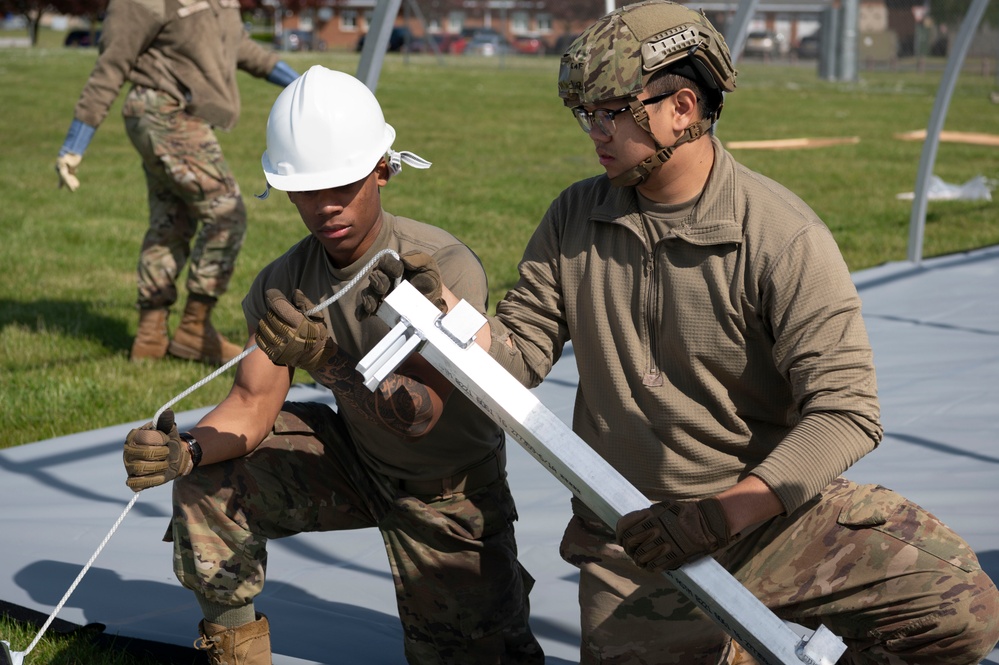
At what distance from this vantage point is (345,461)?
3.29m

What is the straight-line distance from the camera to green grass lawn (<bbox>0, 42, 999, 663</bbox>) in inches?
249

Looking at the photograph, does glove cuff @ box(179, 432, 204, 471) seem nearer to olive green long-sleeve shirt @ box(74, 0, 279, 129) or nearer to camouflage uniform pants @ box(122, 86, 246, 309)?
camouflage uniform pants @ box(122, 86, 246, 309)

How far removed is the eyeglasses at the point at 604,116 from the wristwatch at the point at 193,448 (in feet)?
3.92

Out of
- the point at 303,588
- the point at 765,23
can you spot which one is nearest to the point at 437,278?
the point at 303,588

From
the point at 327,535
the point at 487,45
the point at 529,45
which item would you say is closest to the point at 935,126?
the point at 327,535

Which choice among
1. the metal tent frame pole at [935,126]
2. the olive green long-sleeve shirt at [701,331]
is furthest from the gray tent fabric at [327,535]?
the metal tent frame pole at [935,126]

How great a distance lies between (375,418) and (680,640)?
0.85m

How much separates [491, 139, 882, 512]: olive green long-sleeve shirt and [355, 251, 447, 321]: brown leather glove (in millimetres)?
277

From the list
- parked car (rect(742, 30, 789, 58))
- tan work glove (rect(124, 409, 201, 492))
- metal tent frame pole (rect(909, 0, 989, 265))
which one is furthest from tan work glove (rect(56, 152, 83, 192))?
parked car (rect(742, 30, 789, 58))

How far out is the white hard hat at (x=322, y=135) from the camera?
2.99 metres

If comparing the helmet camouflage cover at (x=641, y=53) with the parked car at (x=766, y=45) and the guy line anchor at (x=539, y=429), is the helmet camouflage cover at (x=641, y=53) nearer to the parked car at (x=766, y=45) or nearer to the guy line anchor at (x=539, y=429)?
the guy line anchor at (x=539, y=429)

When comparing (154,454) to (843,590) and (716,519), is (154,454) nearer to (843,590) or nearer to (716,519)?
(716,519)

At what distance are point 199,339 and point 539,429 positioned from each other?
4374 millimetres

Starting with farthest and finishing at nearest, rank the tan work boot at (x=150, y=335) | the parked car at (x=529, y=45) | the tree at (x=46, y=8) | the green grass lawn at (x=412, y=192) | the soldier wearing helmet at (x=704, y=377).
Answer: the tree at (x=46, y=8)
the parked car at (x=529, y=45)
the tan work boot at (x=150, y=335)
the green grass lawn at (x=412, y=192)
the soldier wearing helmet at (x=704, y=377)
